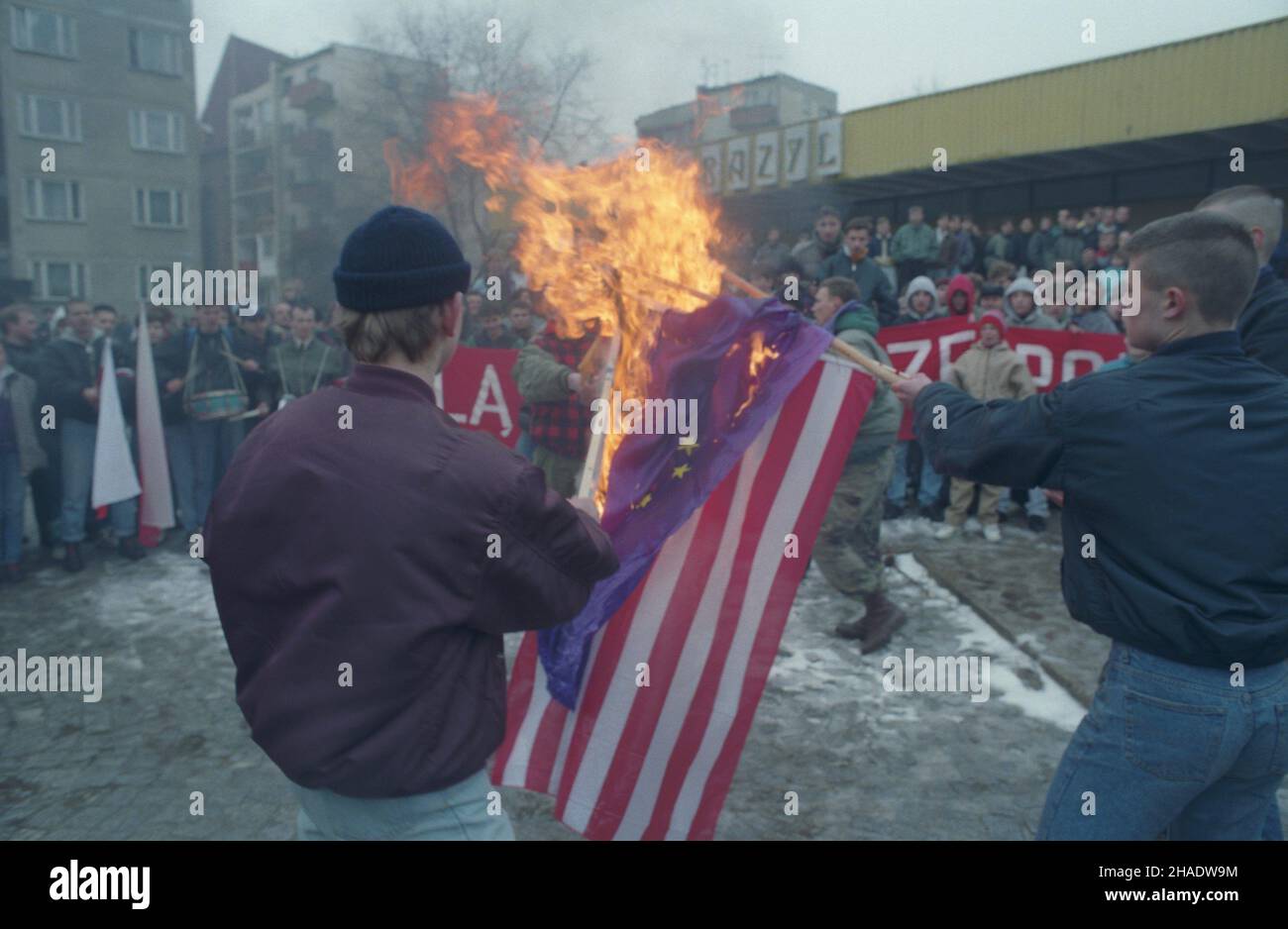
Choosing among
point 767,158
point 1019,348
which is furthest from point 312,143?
point 1019,348

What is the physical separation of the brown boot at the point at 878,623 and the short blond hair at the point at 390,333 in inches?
188

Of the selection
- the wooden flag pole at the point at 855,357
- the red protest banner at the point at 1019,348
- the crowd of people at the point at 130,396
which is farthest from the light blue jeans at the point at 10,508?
the red protest banner at the point at 1019,348

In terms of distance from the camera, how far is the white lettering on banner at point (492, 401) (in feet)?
32.5

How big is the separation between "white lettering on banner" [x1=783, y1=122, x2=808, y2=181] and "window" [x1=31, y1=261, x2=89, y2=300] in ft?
100

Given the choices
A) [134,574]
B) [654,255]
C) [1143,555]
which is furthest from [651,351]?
[134,574]

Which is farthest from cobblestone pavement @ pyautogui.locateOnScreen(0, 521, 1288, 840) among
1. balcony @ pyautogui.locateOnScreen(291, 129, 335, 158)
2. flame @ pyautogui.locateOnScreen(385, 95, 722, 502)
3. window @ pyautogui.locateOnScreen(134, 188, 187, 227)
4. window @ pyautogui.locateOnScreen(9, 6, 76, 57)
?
balcony @ pyautogui.locateOnScreen(291, 129, 335, 158)

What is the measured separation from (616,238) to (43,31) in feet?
151

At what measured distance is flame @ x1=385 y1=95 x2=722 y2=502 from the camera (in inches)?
140

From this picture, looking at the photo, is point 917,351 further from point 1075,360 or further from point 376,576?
point 376,576

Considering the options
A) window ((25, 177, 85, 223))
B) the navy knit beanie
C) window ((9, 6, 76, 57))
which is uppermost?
window ((9, 6, 76, 57))

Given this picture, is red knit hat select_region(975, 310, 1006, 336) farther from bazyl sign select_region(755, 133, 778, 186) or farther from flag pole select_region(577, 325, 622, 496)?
bazyl sign select_region(755, 133, 778, 186)

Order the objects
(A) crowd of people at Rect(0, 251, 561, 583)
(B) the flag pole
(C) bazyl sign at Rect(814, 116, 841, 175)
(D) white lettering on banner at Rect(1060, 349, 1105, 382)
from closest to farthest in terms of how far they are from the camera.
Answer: (B) the flag pole < (A) crowd of people at Rect(0, 251, 561, 583) < (D) white lettering on banner at Rect(1060, 349, 1105, 382) < (C) bazyl sign at Rect(814, 116, 841, 175)

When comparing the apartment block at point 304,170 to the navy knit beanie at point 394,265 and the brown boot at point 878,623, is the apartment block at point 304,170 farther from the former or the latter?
the navy knit beanie at point 394,265

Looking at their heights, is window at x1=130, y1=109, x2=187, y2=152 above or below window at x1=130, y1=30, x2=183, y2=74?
below
